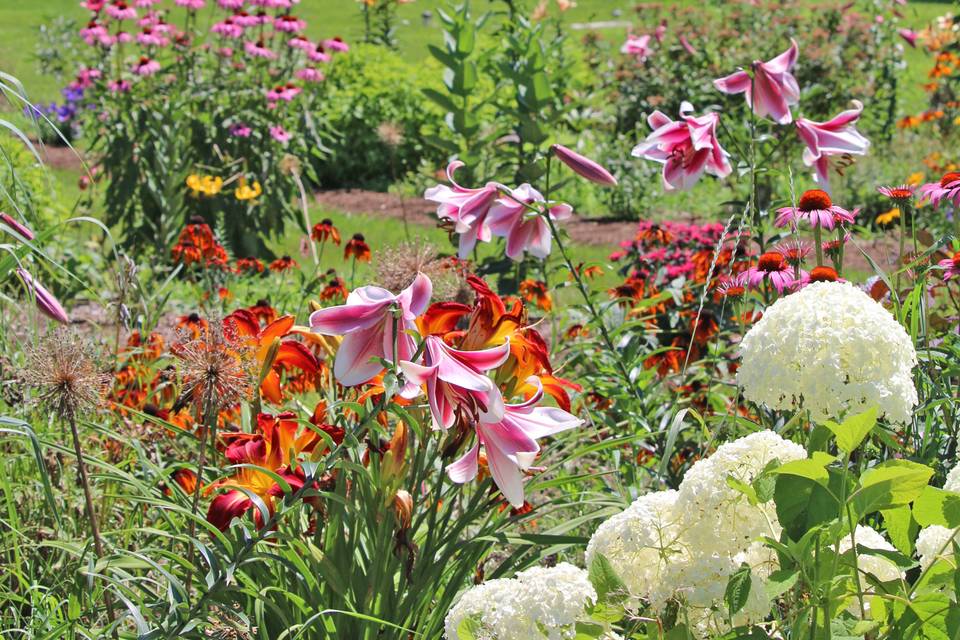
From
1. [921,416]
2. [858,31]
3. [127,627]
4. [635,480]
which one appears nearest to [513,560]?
[635,480]

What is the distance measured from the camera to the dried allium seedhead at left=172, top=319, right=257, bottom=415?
1929mm

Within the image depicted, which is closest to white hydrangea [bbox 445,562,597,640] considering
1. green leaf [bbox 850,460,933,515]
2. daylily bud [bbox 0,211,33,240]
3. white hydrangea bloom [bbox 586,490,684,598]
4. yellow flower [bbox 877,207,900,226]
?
white hydrangea bloom [bbox 586,490,684,598]

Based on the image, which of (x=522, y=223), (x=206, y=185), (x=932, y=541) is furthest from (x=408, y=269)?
(x=206, y=185)

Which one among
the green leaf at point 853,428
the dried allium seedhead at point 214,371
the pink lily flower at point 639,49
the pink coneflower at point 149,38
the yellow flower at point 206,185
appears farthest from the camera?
the pink lily flower at point 639,49

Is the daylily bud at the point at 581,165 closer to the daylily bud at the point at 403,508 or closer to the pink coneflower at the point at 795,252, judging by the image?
the pink coneflower at the point at 795,252

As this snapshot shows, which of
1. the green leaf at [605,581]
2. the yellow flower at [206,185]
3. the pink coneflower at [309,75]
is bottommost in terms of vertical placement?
the yellow flower at [206,185]

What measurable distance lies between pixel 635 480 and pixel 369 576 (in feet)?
3.24

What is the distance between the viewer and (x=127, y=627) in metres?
2.63

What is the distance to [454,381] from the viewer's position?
1616 mm

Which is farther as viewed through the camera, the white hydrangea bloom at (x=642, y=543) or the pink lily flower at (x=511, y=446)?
the pink lily flower at (x=511, y=446)

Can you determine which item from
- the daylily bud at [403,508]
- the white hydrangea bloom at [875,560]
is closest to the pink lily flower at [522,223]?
the daylily bud at [403,508]

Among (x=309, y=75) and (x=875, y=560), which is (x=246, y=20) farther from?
(x=875, y=560)

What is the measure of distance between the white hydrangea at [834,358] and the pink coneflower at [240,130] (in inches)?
225

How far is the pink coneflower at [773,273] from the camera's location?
2609 mm
